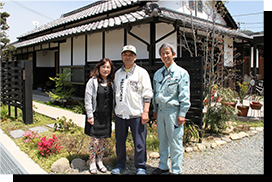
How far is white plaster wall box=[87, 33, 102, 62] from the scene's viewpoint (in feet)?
27.7

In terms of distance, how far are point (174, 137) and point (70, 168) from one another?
1.79 meters

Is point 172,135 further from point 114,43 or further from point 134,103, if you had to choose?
point 114,43

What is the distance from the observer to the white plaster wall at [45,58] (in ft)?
48.1

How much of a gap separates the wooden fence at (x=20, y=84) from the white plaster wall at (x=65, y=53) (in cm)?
363

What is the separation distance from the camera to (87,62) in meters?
8.97

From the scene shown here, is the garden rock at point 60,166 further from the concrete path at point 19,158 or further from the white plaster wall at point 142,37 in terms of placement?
the white plaster wall at point 142,37

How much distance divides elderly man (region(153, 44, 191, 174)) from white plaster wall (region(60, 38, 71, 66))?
845 cm

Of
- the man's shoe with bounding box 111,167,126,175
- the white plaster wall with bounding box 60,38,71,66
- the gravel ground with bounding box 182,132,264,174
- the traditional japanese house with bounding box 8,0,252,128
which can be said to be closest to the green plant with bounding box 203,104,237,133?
the gravel ground with bounding box 182,132,264,174

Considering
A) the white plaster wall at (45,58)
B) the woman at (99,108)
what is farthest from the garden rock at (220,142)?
the white plaster wall at (45,58)

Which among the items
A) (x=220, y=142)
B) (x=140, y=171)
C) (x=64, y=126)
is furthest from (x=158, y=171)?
(x=64, y=126)

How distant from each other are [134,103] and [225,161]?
76.1 inches

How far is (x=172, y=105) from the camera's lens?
287 cm
